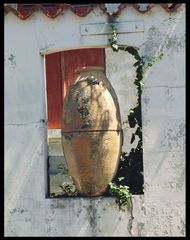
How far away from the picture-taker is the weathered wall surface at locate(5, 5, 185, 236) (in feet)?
19.7

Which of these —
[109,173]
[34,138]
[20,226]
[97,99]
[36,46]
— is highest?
[36,46]

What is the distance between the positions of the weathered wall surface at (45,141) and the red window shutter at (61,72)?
159 inches

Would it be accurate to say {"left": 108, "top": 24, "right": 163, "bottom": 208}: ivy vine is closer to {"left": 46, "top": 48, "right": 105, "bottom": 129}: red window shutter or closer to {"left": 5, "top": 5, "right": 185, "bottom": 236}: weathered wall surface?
{"left": 5, "top": 5, "right": 185, "bottom": 236}: weathered wall surface

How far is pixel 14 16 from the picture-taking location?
6.17m

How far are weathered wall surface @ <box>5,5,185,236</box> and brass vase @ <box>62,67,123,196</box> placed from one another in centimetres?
23

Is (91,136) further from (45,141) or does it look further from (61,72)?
(61,72)

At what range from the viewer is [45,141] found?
625 centimetres

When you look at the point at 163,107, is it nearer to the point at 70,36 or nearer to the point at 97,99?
the point at 97,99

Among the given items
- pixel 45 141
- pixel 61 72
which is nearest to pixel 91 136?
pixel 45 141

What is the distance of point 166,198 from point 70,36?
6.45 ft

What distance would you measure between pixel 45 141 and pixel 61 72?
437 cm

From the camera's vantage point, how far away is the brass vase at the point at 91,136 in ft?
19.9

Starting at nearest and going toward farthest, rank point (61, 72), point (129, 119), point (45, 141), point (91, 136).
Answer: point (91, 136), point (45, 141), point (129, 119), point (61, 72)

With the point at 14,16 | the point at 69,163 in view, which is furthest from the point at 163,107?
the point at 14,16
